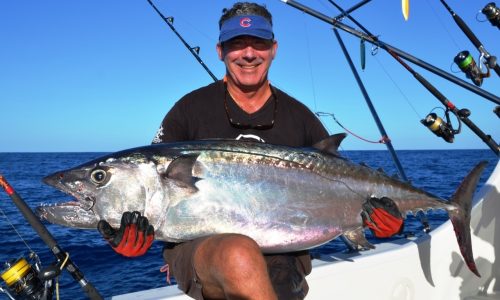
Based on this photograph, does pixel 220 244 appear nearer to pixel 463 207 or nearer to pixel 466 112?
pixel 463 207

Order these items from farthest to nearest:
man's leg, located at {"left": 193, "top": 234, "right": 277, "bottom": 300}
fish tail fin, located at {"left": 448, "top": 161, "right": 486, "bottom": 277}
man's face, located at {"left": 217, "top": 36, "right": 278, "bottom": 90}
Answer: man's face, located at {"left": 217, "top": 36, "right": 278, "bottom": 90} → fish tail fin, located at {"left": 448, "top": 161, "right": 486, "bottom": 277} → man's leg, located at {"left": 193, "top": 234, "right": 277, "bottom": 300}

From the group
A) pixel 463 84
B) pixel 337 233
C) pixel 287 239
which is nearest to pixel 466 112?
pixel 463 84

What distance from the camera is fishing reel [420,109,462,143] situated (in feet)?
13.7

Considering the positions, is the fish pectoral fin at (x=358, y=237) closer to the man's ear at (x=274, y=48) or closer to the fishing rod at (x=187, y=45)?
the man's ear at (x=274, y=48)

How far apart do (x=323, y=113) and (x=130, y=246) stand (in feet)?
14.6

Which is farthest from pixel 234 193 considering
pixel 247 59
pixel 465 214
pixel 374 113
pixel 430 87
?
pixel 430 87

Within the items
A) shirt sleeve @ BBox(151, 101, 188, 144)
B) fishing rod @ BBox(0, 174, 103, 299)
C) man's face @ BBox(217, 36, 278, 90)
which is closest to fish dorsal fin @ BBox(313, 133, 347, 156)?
man's face @ BBox(217, 36, 278, 90)

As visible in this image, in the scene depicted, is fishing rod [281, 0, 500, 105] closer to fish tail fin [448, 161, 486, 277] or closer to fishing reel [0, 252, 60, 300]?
fish tail fin [448, 161, 486, 277]

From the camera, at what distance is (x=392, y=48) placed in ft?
14.5

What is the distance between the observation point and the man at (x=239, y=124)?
217 cm

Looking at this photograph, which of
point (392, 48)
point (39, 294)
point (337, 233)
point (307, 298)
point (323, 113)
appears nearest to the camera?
point (39, 294)

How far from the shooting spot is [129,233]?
205cm

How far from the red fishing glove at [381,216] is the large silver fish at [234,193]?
59 millimetres

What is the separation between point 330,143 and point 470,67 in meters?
2.52
